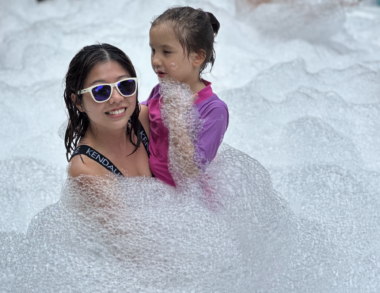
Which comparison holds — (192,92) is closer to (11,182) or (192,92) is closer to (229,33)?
(11,182)

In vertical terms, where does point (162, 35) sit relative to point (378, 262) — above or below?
above

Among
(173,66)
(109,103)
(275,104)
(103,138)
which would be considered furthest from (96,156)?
(275,104)

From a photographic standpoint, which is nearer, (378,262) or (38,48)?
(378,262)

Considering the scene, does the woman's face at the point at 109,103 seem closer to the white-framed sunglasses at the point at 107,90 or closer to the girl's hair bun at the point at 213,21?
the white-framed sunglasses at the point at 107,90

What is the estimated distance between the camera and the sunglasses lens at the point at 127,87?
1.31 metres

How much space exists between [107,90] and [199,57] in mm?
370

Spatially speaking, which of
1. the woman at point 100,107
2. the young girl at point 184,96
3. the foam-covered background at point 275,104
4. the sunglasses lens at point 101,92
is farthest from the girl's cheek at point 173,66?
the foam-covered background at point 275,104

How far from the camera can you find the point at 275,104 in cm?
255

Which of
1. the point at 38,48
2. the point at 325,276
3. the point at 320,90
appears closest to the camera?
the point at 325,276

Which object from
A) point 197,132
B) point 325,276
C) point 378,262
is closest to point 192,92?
point 197,132

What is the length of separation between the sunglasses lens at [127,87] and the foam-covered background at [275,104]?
0.60m

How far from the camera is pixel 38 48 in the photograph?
3188mm

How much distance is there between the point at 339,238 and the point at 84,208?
3.23 feet

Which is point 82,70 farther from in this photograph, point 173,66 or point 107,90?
point 173,66
